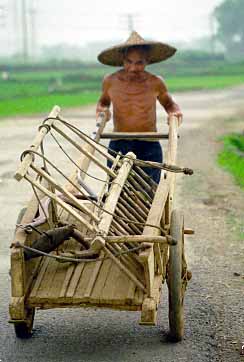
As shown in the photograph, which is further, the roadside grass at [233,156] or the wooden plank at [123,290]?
the roadside grass at [233,156]

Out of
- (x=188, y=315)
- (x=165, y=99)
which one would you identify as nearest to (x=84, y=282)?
(x=188, y=315)

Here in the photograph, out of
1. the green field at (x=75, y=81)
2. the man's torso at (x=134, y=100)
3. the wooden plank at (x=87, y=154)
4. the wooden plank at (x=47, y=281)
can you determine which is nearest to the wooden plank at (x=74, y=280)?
the wooden plank at (x=47, y=281)

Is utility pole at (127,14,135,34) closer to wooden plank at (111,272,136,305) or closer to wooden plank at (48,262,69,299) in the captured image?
wooden plank at (48,262,69,299)

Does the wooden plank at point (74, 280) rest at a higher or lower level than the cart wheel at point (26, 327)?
higher

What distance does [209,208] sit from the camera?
421 inches

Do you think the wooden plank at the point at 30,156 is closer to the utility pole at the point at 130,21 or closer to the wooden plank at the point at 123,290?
the wooden plank at the point at 123,290

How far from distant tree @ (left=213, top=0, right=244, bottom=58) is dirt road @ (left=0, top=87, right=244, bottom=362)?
8630cm

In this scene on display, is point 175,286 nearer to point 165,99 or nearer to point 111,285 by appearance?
point 111,285

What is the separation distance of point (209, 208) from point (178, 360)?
5.37 m

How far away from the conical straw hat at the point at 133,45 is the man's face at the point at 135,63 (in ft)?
0.27

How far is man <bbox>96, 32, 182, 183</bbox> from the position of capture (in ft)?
26.1

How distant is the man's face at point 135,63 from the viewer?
7.96 metres

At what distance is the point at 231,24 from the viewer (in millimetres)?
97562

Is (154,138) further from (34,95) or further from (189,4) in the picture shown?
(189,4)
